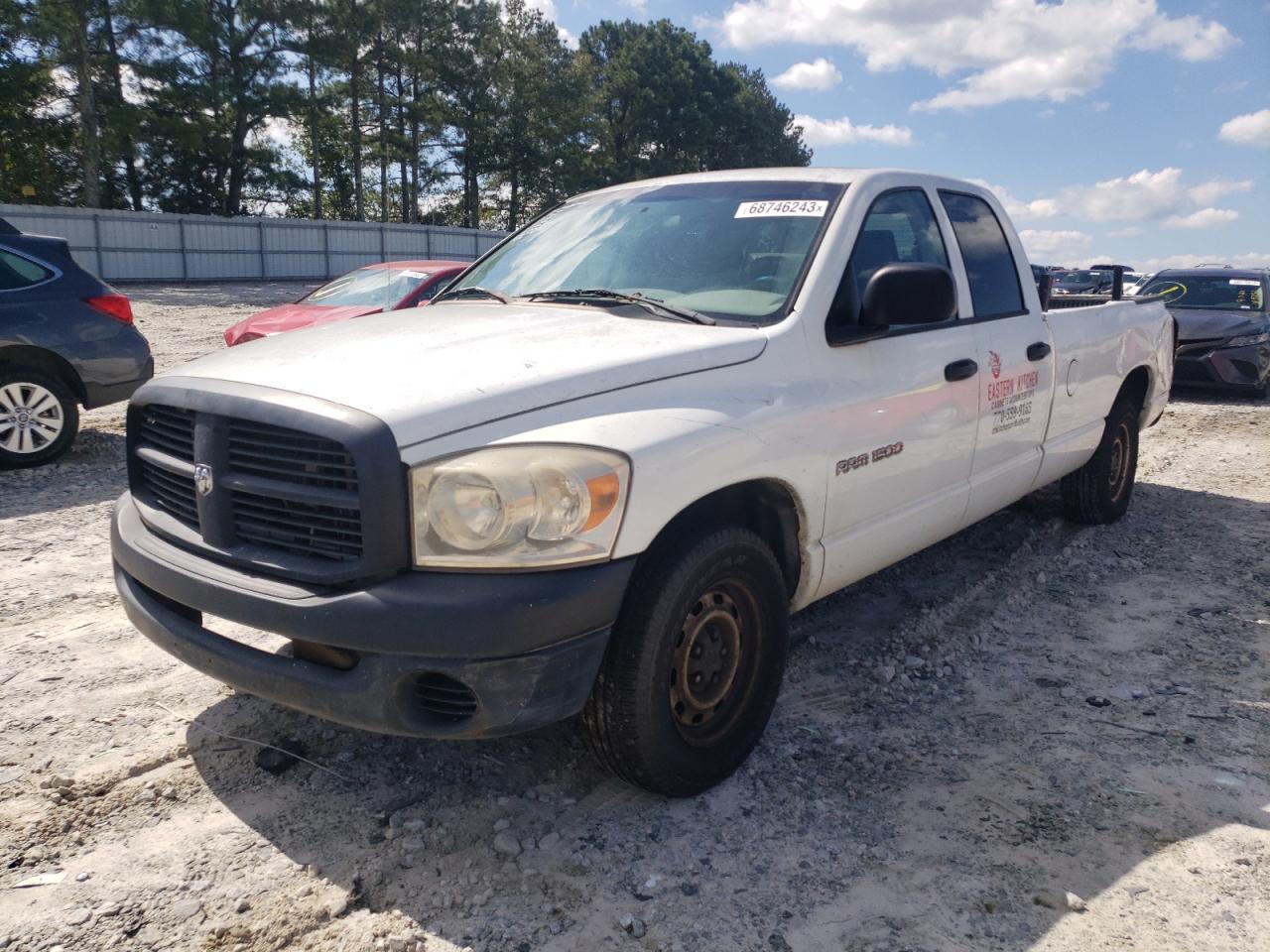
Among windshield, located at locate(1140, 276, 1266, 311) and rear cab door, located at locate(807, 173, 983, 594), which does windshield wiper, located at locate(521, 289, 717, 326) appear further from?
windshield, located at locate(1140, 276, 1266, 311)

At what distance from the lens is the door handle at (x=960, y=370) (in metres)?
3.86

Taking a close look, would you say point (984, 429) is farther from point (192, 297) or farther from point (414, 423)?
point (192, 297)

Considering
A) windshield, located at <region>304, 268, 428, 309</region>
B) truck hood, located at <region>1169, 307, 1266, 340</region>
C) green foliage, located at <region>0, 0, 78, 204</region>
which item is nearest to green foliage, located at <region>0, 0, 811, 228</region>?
green foliage, located at <region>0, 0, 78, 204</region>

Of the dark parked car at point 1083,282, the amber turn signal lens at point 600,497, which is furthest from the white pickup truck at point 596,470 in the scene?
the dark parked car at point 1083,282

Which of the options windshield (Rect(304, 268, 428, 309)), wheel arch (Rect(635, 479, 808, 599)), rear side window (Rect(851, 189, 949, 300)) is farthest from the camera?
windshield (Rect(304, 268, 428, 309))

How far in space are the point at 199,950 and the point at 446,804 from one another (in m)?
0.79

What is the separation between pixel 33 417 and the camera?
277 inches

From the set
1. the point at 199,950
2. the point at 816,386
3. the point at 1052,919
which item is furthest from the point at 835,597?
the point at 199,950

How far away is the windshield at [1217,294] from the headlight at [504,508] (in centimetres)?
1174

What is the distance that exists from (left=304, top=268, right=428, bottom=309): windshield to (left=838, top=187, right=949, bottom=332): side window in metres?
6.06

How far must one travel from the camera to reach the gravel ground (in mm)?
2506

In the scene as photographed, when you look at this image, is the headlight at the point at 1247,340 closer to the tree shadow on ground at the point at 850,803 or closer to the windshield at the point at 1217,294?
the windshield at the point at 1217,294

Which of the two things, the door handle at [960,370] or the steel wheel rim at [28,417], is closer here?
the door handle at [960,370]

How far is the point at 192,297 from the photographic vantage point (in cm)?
2517
